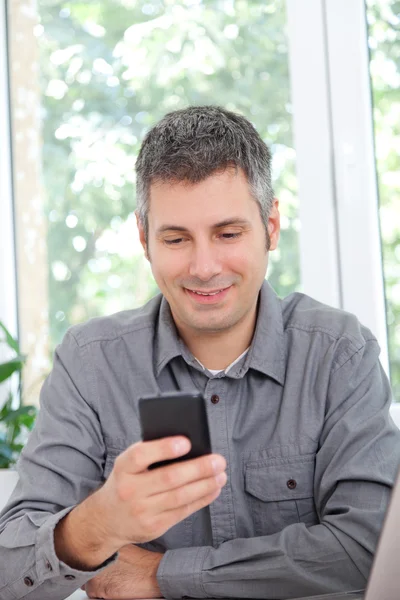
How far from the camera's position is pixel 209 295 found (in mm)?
1615

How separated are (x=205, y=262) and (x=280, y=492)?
1.62 feet

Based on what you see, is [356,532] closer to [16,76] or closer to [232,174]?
[232,174]

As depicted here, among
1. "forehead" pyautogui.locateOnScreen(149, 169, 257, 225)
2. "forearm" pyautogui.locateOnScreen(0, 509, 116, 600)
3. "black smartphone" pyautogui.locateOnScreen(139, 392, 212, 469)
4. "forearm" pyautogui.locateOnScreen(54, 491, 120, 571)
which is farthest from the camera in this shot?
"forehead" pyautogui.locateOnScreen(149, 169, 257, 225)

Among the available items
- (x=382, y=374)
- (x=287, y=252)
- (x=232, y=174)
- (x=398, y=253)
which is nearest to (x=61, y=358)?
(x=232, y=174)

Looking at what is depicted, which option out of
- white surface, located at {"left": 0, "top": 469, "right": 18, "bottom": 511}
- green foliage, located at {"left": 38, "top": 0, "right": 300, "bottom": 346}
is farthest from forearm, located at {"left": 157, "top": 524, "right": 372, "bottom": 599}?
green foliage, located at {"left": 38, "top": 0, "right": 300, "bottom": 346}

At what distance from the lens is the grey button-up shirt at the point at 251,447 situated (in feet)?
4.66

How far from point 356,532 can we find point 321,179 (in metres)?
1.25

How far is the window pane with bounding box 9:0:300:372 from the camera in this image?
8.25 ft

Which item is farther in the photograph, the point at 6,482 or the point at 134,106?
the point at 134,106

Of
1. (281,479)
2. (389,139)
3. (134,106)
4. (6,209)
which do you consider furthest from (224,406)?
(6,209)

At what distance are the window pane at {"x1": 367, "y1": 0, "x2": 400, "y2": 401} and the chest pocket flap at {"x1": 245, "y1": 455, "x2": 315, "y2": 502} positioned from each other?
87 centimetres

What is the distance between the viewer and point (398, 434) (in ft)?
5.23

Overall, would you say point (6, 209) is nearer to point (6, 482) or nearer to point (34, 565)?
point (6, 482)

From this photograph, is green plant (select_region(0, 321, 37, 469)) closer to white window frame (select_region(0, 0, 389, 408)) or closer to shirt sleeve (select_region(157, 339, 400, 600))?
white window frame (select_region(0, 0, 389, 408))
